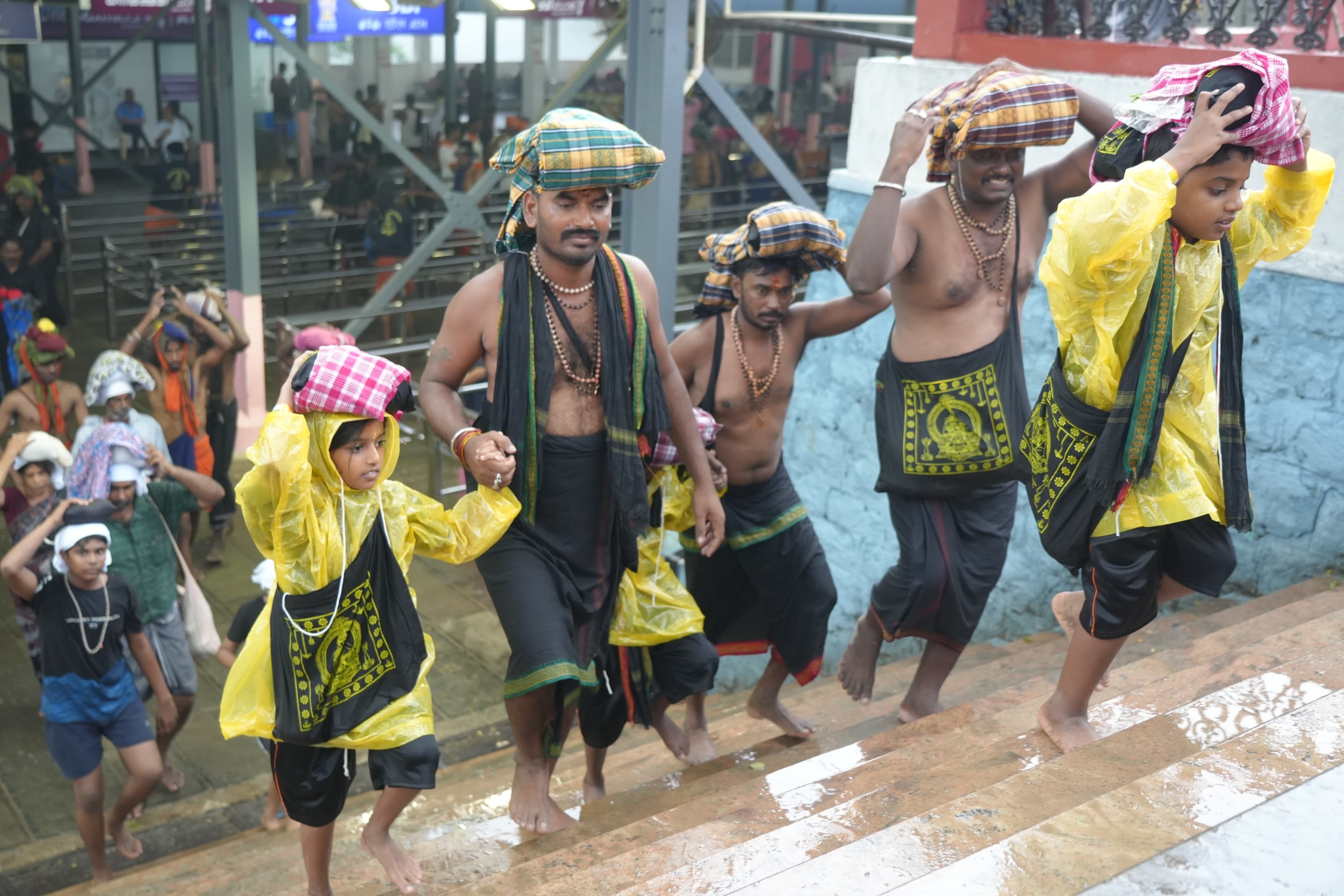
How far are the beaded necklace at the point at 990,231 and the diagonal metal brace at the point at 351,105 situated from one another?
5.97 meters

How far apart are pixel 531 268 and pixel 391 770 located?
1.40 metres

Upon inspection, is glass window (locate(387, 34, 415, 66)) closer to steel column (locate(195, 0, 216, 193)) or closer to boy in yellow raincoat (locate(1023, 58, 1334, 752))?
steel column (locate(195, 0, 216, 193))

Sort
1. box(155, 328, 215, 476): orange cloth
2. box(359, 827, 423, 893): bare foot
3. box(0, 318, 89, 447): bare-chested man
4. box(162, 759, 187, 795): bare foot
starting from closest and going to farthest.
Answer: box(359, 827, 423, 893): bare foot, box(162, 759, 187, 795): bare foot, box(0, 318, 89, 447): bare-chested man, box(155, 328, 215, 476): orange cloth

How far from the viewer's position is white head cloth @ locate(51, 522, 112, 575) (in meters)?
4.54

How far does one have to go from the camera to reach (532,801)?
3744mm

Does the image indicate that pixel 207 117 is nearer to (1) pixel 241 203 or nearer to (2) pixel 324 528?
(1) pixel 241 203

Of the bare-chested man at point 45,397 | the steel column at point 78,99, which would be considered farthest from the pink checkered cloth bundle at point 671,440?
the steel column at point 78,99

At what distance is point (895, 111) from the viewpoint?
20.3 ft

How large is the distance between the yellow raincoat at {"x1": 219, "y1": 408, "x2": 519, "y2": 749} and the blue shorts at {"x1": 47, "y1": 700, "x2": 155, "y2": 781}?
1583mm

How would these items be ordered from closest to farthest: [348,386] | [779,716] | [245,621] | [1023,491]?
[348,386], [779,716], [245,621], [1023,491]

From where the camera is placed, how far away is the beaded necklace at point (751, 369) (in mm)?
4188

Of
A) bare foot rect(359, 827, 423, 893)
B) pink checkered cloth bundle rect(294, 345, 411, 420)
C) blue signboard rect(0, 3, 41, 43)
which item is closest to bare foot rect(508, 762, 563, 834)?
bare foot rect(359, 827, 423, 893)

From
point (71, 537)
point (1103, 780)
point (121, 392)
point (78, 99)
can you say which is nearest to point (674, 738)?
point (1103, 780)

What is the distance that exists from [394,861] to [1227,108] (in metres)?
2.81
